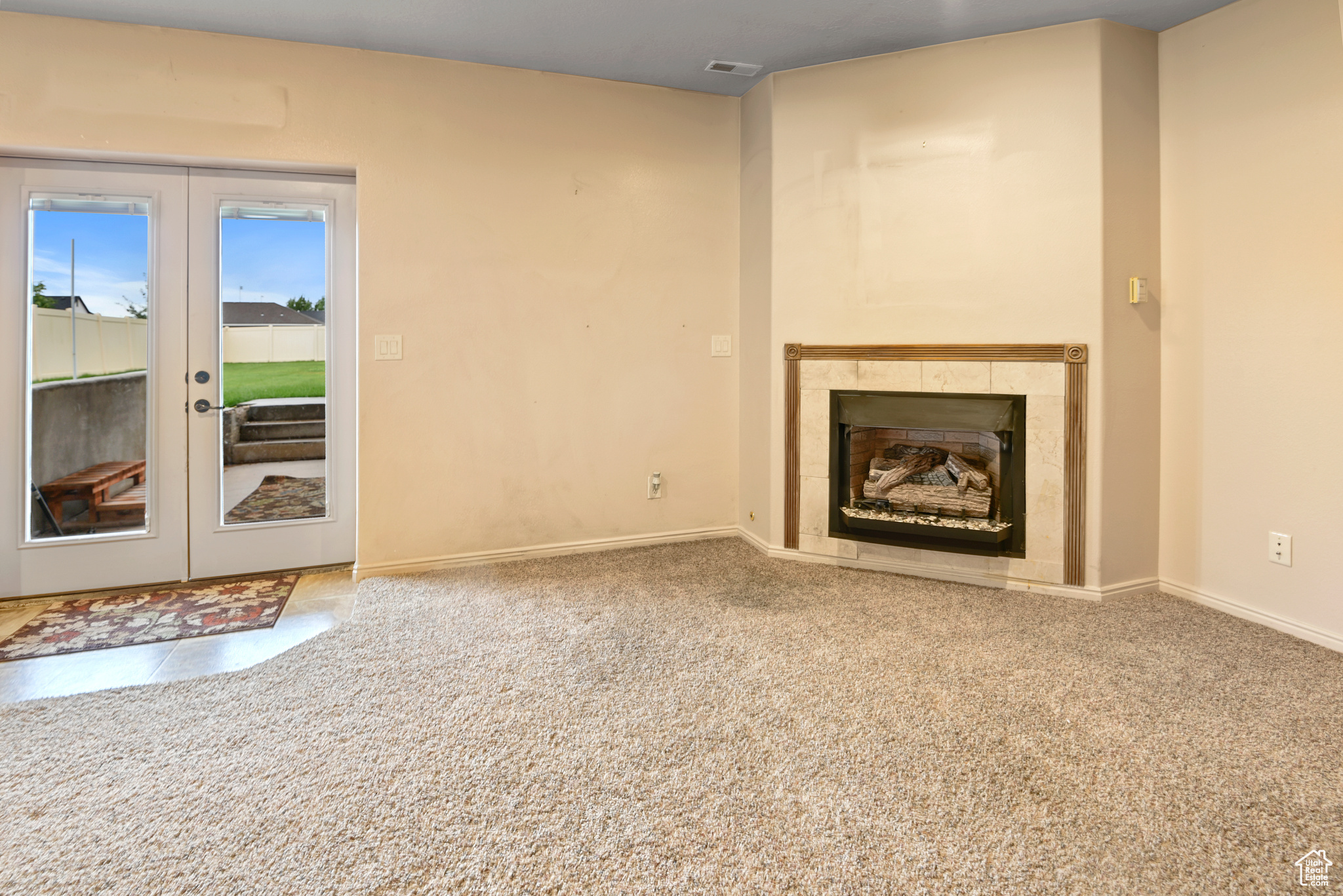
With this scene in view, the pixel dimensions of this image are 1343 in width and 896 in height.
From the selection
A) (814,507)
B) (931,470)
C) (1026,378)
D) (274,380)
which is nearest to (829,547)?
(814,507)

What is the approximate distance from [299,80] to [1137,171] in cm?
362

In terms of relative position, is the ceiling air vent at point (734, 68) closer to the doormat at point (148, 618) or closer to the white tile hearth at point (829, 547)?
the white tile hearth at point (829, 547)

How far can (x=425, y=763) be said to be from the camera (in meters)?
1.69

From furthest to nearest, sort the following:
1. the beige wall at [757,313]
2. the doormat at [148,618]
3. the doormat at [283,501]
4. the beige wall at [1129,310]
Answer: the beige wall at [757,313] → the doormat at [283,501] → the beige wall at [1129,310] → the doormat at [148,618]

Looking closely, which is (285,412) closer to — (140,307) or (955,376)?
(140,307)

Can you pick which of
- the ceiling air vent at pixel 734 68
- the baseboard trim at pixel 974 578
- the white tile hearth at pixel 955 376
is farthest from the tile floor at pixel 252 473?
the white tile hearth at pixel 955 376

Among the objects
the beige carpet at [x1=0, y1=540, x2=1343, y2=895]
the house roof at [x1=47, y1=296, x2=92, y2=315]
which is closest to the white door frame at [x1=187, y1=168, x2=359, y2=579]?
the house roof at [x1=47, y1=296, x2=92, y2=315]

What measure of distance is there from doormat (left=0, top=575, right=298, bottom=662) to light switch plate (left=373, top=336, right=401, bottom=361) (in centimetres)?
115

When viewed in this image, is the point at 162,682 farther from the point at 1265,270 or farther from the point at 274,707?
the point at 1265,270

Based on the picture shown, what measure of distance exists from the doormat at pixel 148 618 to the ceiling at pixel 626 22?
2415 mm

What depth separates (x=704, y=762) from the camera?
1.68 meters

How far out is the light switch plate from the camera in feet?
10.4

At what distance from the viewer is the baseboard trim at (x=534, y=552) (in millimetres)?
3270

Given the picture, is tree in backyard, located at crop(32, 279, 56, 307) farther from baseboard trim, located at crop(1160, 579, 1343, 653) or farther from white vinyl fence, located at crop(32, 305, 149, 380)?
baseboard trim, located at crop(1160, 579, 1343, 653)
